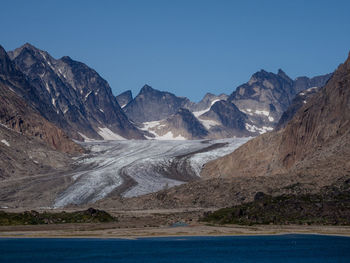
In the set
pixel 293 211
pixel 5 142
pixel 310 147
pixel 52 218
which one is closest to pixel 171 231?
pixel 293 211

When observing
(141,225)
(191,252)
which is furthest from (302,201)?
(191,252)

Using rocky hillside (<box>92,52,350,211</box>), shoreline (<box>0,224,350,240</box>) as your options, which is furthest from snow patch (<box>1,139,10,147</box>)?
shoreline (<box>0,224,350,240</box>)

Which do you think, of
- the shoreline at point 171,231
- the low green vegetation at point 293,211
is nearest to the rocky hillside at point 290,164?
the low green vegetation at point 293,211

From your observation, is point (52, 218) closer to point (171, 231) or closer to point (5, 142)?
point (171, 231)

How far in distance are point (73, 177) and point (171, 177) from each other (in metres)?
21.2

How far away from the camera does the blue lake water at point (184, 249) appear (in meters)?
51.5

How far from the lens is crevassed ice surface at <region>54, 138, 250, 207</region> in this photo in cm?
11938

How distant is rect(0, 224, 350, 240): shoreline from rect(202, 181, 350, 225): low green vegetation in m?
2.05

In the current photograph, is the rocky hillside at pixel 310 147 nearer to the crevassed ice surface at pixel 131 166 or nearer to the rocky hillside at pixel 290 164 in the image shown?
the rocky hillside at pixel 290 164

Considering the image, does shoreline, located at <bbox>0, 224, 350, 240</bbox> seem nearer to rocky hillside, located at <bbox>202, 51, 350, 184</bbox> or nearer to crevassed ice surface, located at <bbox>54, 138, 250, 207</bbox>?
rocky hillside, located at <bbox>202, 51, 350, 184</bbox>

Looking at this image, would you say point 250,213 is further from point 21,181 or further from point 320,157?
point 21,181

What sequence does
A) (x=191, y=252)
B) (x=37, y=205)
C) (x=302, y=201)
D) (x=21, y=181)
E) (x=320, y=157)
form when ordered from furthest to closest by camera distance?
(x=21, y=181) → (x=37, y=205) → (x=320, y=157) → (x=302, y=201) → (x=191, y=252)

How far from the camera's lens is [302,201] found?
76875 millimetres

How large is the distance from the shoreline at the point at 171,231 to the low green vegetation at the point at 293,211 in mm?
2050
